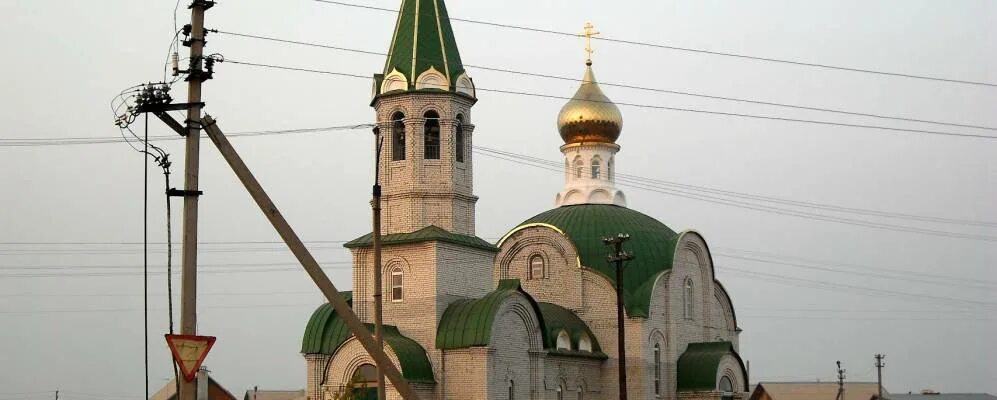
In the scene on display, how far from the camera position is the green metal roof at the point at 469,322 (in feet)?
121

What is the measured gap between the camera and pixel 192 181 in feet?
67.1

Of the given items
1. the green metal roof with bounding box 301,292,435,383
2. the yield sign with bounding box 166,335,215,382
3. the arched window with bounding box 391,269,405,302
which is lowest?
the yield sign with bounding box 166,335,215,382

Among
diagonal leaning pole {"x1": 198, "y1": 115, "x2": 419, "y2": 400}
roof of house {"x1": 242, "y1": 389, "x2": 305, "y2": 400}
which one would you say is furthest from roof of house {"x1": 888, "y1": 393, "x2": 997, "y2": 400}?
diagonal leaning pole {"x1": 198, "y1": 115, "x2": 419, "y2": 400}

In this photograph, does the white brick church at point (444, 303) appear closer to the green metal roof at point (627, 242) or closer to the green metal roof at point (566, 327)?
the green metal roof at point (566, 327)

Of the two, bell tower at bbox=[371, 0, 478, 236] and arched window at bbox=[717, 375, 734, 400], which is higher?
bell tower at bbox=[371, 0, 478, 236]

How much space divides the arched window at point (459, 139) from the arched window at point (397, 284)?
3289 millimetres

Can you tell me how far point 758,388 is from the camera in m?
64.8

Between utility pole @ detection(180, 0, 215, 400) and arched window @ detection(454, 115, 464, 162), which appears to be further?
arched window @ detection(454, 115, 464, 162)

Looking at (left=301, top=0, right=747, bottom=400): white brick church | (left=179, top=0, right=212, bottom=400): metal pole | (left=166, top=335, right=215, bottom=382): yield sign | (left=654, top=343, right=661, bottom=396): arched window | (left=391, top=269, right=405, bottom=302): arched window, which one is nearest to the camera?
(left=166, top=335, right=215, bottom=382): yield sign

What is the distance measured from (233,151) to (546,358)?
20223 mm

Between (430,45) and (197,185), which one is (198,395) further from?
(430,45)

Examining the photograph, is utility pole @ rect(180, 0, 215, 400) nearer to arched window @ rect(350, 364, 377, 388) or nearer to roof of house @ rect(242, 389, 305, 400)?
arched window @ rect(350, 364, 377, 388)

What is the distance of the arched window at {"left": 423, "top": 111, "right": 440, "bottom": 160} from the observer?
3850cm

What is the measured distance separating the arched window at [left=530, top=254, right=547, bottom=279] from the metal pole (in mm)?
26414
